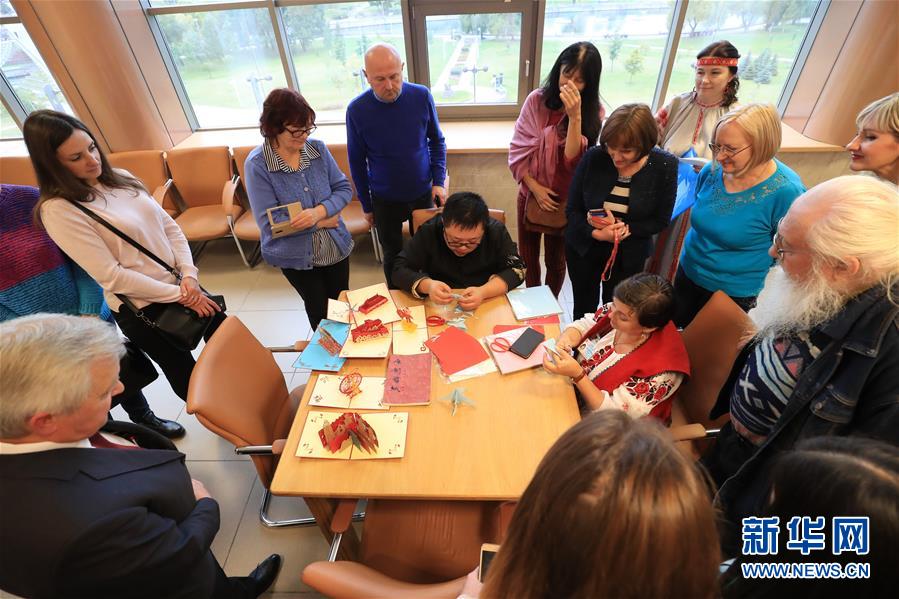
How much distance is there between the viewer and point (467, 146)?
384 cm

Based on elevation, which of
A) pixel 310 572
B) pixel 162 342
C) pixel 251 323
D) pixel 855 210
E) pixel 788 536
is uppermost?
pixel 855 210

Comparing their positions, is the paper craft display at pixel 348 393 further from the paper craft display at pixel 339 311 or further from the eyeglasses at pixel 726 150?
the eyeglasses at pixel 726 150

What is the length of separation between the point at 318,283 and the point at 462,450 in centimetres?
144

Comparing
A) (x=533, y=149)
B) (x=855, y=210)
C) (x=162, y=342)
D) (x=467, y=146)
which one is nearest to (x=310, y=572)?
(x=162, y=342)

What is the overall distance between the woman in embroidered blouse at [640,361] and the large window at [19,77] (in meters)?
5.07

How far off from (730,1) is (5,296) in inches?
203

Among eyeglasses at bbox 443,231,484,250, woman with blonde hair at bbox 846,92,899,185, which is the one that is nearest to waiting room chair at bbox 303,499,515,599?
eyeglasses at bbox 443,231,484,250

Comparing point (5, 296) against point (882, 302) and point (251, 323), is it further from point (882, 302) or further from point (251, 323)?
point (882, 302)

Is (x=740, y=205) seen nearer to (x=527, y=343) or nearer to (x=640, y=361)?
(x=640, y=361)

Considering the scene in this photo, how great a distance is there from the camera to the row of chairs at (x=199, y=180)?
12.5ft

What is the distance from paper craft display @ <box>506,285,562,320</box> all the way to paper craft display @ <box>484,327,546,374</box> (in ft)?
0.53

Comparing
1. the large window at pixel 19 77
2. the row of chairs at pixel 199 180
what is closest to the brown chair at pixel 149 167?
the row of chairs at pixel 199 180

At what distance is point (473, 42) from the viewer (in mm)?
3908

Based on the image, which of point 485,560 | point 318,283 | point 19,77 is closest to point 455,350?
point 485,560
